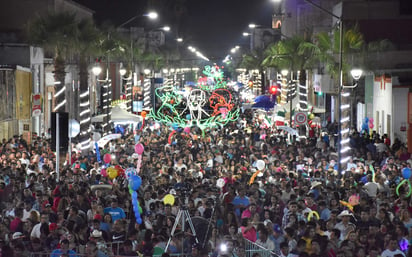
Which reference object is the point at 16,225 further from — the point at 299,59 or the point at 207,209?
the point at 299,59

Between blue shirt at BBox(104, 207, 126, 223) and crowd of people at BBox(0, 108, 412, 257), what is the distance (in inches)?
0.7

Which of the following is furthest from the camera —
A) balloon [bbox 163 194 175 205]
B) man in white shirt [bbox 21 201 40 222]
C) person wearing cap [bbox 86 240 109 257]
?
balloon [bbox 163 194 175 205]

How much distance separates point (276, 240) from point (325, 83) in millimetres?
36469

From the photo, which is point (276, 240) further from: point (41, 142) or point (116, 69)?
point (116, 69)

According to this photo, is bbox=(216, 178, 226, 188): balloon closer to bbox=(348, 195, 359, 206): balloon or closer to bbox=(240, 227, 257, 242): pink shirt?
bbox=(348, 195, 359, 206): balloon

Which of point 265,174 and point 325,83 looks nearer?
point 265,174

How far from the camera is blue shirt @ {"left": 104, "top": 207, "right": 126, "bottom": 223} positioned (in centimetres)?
1645

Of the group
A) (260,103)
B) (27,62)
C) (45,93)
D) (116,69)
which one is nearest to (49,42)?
(27,62)

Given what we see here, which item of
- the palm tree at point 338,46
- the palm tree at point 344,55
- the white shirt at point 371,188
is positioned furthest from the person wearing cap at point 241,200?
the palm tree at point 338,46

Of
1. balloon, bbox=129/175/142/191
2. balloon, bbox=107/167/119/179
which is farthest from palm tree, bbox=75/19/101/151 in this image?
balloon, bbox=129/175/142/191

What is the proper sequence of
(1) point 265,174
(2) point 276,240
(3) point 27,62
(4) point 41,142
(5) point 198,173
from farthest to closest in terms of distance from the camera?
(3) point 27,62, (4) point 41,142, (5) point 198,173, (1) point 265,174, (2) point 276,240

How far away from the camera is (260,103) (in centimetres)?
4922

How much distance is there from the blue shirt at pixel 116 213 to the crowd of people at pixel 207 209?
2 cm

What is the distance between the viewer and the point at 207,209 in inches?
679
